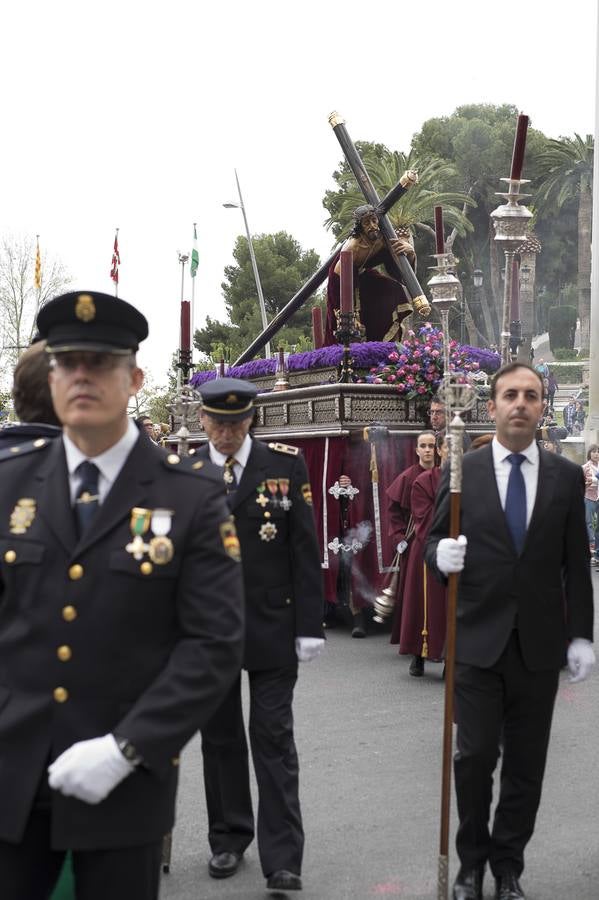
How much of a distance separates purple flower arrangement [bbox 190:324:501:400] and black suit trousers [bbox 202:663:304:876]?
19.6ft

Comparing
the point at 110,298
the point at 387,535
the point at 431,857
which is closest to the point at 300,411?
the point at 387,535

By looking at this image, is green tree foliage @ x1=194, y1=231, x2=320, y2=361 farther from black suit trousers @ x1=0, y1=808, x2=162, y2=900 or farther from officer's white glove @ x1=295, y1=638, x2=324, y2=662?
black suit trousers @ x1=0, y1=808, x2=162, y2=900

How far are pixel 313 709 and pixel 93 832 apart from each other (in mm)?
5108

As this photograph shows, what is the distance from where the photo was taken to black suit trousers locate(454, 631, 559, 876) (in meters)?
4.00

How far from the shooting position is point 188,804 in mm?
5277

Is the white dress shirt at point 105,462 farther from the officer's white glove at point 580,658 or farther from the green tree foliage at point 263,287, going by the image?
the green tree foliage at point 263,287

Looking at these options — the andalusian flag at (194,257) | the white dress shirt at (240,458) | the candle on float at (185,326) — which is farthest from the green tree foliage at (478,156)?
the white dress shirt at (240,458)

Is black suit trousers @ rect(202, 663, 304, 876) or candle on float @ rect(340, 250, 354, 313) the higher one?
candle on float @ rect(340, 250, 354, 313)

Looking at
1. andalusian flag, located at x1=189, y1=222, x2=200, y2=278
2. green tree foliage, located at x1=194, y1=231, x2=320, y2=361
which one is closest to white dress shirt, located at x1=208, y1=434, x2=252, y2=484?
andalusian flag, located at x1=189, y1=222, x2=200, y2=278

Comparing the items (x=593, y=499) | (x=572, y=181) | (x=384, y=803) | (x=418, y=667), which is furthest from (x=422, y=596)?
(x=572, y=181)

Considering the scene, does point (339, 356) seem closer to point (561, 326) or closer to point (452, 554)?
point (452, 554)

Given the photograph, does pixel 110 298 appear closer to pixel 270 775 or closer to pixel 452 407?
pixel 452 407

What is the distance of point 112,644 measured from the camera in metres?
2.38

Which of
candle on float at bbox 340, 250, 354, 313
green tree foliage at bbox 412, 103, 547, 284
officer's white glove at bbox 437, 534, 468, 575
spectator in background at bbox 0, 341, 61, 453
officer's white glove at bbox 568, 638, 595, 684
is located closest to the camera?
spectator in background at bbox 0, 341, 61, 453
